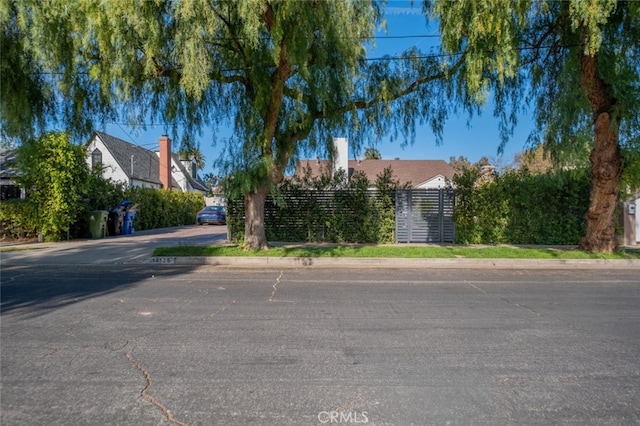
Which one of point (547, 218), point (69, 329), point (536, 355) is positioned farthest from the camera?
point (547, 218)

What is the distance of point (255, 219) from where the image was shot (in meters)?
12.7

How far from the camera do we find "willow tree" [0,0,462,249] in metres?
9.55

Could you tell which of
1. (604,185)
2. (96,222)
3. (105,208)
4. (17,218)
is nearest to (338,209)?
(604,185)

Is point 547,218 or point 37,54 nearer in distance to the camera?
point 37,54

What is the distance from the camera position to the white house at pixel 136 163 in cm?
3184

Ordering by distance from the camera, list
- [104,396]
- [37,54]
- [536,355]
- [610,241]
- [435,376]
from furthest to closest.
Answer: [610,241]
[37,54]
[536,355]
[435,376]
[104,396]

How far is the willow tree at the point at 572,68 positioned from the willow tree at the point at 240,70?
1.41 m

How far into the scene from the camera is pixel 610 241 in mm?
12688

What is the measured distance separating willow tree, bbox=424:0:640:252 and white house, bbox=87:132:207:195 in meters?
23.6

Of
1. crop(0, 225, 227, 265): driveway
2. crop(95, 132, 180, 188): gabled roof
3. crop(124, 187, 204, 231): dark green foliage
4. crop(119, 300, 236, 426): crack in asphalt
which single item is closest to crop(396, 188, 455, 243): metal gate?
crop(0, 225, 227, 265): driveway

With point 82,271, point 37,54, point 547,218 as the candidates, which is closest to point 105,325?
point 82,271

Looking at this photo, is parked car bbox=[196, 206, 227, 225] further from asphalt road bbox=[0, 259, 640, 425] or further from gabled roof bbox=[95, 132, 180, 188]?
asphalt road bbox=[0, 259, 640, 425]

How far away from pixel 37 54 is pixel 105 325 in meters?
7.46

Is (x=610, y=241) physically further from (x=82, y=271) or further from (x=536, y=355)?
(x=82, y=271)
